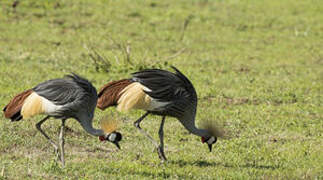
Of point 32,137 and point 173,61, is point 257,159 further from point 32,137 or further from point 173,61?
point 173,61

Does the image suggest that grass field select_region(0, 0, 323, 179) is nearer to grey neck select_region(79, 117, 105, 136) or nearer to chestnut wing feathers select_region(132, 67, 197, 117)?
grey neck select_region(79, 117, 105, 136)

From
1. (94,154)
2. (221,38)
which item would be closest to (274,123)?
(94,154)

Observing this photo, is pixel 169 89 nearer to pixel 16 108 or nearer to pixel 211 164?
pixel 211 164

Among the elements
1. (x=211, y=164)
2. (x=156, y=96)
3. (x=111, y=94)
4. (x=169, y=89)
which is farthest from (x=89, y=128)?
(x=211, y=164)

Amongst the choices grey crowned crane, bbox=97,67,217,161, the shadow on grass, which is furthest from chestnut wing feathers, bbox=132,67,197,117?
the shadow on grass

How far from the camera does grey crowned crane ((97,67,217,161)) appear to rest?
768 centimetres

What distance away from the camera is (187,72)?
13953 millimetres

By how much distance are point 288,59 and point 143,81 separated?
895 cm

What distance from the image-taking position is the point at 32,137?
8.63 m

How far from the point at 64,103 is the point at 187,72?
704 centimetres

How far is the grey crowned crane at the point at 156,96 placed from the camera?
768 cm

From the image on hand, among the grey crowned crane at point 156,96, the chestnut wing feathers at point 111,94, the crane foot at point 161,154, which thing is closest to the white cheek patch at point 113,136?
the grey crowned crane at point 156,96

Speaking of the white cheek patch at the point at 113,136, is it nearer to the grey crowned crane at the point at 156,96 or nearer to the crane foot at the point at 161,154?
the grey crowned crane at the point at 156,96

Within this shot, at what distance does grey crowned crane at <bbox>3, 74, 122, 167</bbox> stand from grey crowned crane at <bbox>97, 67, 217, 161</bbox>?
1.67 ft
